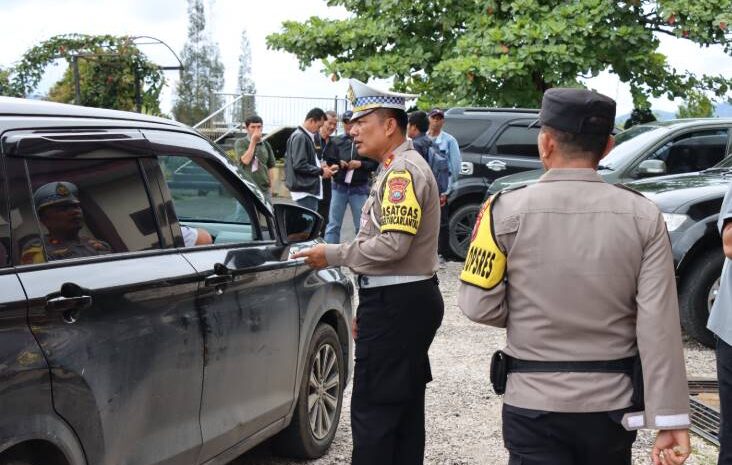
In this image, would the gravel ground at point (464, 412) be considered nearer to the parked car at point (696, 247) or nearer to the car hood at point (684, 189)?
the parked car at point (696, 247)

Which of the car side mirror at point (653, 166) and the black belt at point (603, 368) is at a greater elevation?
the car side mirror at point (653, 166)

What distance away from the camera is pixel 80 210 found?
3039 millimetres

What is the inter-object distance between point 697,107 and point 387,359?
19051 millimetres

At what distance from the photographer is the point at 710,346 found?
713 cm

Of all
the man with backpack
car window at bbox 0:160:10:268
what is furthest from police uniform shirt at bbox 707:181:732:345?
the man with backpack

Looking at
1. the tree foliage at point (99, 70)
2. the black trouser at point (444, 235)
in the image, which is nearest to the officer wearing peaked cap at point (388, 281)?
the black trouser at point (444, 235)

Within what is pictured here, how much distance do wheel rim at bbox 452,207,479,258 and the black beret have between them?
29.0 feet

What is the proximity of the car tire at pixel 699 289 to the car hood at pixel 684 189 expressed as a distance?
435 mm

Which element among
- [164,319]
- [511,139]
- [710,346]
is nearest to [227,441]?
[164,319]

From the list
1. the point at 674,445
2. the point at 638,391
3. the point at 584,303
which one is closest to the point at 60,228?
the point at 584,303

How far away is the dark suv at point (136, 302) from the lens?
2646mm

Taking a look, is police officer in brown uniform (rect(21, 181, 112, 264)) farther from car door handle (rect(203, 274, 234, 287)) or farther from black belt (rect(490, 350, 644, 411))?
black belt (rect(490, 350, 644, 411))

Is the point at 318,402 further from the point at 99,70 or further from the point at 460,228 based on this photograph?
the point at 99,70

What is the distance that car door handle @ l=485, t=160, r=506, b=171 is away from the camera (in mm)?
11555
